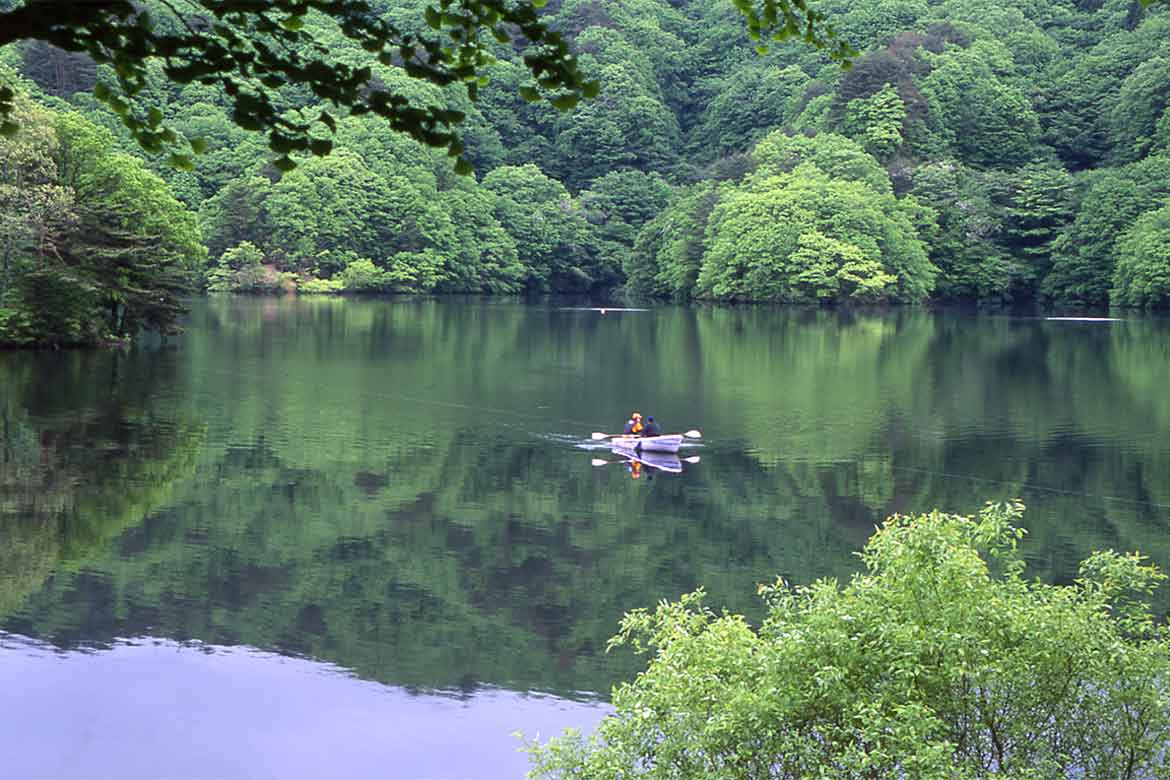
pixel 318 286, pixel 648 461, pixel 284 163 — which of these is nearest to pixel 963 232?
pixel 318 286

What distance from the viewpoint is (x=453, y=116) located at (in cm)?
491

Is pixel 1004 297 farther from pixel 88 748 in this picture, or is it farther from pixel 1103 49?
pixel 88 748

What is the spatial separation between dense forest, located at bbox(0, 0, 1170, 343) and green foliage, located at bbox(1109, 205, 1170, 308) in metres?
0.19

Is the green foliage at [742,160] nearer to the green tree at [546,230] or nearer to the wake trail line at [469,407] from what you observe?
the green tree at [546,230]

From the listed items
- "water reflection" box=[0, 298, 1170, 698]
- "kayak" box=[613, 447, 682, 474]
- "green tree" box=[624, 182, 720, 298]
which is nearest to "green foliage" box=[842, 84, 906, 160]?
"green tree" box=[624, 182, 720, 298]

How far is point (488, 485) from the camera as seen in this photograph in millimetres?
24609

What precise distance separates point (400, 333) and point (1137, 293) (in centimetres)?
4682

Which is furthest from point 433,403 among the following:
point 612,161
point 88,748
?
point 612,161

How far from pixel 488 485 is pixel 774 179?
6660 cm

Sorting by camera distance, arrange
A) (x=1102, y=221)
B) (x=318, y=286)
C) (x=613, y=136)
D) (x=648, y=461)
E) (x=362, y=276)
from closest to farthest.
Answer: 1. (x=648, y=461)
2. (x=1102, y=221)
3. (x=318, y=286)
4. (x=362, y=276)
5. (x=613, y=136)

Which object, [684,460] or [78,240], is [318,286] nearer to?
[78,240]

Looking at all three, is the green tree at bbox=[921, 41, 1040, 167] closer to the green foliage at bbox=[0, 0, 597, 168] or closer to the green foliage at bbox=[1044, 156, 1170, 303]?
the green foliage at bbox=[1044, 156, 1170, 303]

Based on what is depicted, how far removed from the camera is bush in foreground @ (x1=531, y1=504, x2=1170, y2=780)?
27.2 feet

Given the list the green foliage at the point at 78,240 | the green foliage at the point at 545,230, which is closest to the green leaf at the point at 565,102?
the green foliage at the point at 78,240
